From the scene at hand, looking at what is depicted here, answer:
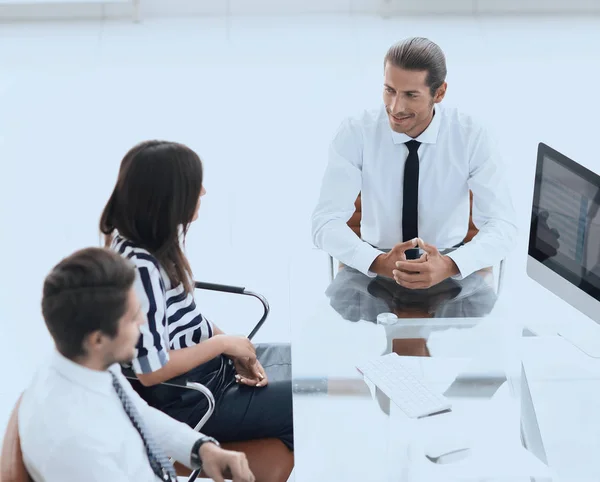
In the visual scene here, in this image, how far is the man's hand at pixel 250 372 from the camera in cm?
243

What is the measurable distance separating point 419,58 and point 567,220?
0.82 metres

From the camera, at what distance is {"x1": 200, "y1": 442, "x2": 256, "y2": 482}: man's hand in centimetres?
189

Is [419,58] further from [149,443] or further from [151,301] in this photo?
[149,443]

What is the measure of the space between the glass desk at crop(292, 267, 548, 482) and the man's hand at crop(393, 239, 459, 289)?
3 cm

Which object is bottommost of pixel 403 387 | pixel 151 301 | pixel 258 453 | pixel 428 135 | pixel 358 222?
pixel 258 453

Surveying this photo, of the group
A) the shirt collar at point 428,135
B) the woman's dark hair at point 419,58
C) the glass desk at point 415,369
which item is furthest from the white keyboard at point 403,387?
the woman's dark hair at point 419,58

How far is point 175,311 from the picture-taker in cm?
233

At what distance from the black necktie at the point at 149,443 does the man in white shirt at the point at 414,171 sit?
1.08 meters

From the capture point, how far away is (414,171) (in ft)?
9.81

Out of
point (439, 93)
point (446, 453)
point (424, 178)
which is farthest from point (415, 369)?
point (439, 93)

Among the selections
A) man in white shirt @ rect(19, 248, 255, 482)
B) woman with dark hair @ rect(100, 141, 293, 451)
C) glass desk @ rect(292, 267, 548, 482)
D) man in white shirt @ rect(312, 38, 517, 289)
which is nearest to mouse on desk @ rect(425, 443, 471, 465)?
glass desk @ rect(292, 267, 548, 482)

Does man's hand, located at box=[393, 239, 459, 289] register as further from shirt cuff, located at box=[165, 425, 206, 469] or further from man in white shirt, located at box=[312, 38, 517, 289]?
shirt cuff, located at box=[165, 425, 206, 469]

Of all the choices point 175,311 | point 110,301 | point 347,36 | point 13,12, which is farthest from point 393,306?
point 13,12

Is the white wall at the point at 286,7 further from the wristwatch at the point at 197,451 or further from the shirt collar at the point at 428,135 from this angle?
the wristwatch at the point at 197,451
